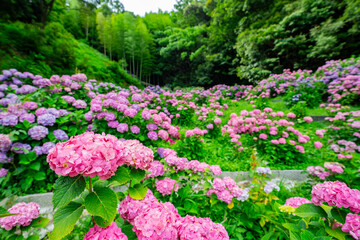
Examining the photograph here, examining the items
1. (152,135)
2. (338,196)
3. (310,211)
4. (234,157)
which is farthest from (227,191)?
(234,157)

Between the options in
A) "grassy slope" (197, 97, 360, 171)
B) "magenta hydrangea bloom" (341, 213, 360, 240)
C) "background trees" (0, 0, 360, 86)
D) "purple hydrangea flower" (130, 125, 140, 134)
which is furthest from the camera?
"background trees" (0, 0, 360, 86)

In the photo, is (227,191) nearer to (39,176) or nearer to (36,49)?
(39,176)

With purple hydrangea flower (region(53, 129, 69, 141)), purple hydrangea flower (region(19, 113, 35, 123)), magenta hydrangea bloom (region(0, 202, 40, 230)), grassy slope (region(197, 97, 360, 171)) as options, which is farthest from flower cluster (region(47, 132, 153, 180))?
grassy slope (region(197, 97, 360, 171))

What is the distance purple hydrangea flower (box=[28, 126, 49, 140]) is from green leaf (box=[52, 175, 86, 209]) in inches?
69.3

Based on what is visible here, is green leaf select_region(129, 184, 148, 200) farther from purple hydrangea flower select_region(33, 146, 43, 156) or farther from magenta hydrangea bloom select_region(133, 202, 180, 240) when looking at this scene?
purple hydrangea flower select_region(33, 146, 43, 156)

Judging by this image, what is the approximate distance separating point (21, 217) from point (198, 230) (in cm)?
115

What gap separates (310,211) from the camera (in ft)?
2.25

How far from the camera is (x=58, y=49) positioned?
4.84m

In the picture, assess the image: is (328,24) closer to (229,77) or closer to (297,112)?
(297,112)

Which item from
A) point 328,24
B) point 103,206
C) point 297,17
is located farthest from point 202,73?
point 103,206

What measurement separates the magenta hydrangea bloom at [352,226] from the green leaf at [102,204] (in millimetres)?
913

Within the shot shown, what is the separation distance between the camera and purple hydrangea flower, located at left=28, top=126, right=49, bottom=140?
170 centimetres

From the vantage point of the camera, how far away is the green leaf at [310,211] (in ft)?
2.21

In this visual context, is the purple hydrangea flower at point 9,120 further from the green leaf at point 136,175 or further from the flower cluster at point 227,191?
the flower cluster at point 227,191
